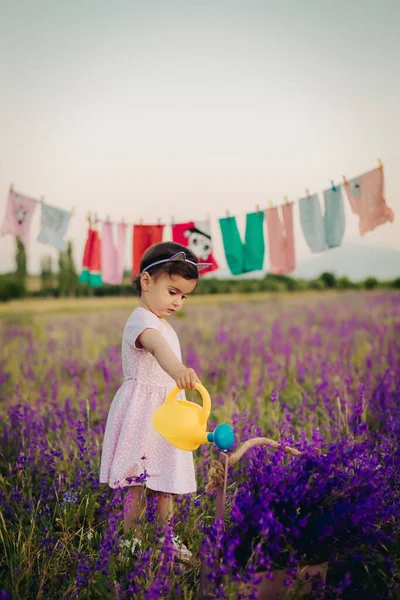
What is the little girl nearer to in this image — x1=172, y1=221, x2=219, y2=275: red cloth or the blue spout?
the blue spout

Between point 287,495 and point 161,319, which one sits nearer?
point 287,495

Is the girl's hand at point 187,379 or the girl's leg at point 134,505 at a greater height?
the girl's hand at point 187,379

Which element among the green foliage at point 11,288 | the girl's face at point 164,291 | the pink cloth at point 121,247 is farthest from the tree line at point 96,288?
the girl's face at point 164,291

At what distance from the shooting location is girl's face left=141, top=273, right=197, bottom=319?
2.59m

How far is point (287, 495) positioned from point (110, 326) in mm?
8703

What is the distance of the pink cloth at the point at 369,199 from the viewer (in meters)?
4.95

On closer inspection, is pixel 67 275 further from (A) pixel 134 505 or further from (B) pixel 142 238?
(A) pixel 134 505

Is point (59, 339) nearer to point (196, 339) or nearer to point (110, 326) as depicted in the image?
point (110, 326)

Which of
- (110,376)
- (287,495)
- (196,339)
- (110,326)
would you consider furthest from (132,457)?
(110,326)

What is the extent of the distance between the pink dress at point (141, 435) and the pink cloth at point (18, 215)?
3.10m

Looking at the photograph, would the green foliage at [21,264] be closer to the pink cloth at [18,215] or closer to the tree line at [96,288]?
the tree line at [96,288]

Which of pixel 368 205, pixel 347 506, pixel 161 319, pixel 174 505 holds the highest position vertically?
pixel 368 205

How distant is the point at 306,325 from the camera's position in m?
9.26

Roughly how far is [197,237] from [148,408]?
3.13 metres
